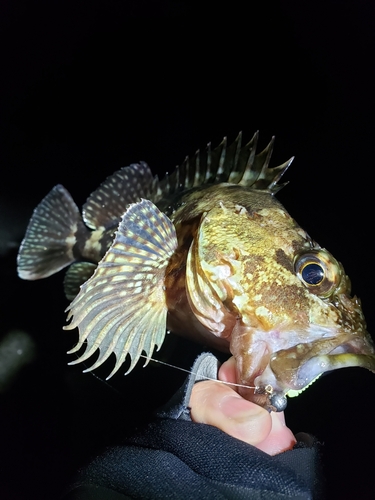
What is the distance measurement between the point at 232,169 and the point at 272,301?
2.76 ft

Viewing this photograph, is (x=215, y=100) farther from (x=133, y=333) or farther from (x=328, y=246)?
(x=133, y=333)

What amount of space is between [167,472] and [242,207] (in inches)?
40.9

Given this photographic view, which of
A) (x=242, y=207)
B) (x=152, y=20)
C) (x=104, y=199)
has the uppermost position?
(x=152, y=20)

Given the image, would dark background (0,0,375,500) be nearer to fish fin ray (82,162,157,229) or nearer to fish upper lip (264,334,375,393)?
fish fin ray (82,162,157,229)

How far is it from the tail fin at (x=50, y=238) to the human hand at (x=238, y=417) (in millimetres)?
1681

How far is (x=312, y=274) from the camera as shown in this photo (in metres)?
1.29

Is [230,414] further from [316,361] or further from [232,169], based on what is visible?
[232,169]

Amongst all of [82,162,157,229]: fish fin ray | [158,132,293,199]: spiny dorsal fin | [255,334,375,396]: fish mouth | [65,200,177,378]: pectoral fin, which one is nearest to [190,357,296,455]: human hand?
[255,334,375,396]: fish mouth

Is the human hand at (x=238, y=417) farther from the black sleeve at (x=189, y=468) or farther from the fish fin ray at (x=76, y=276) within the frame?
the fish fin ray at (x=76, y=276)

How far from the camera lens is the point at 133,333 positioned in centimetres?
146

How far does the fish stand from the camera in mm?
1178

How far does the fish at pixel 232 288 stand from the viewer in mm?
1178

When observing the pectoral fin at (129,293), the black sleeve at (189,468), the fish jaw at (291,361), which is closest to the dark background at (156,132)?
the pectoral fin at (129,293)

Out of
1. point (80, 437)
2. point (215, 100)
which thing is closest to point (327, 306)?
point (80, 437)
